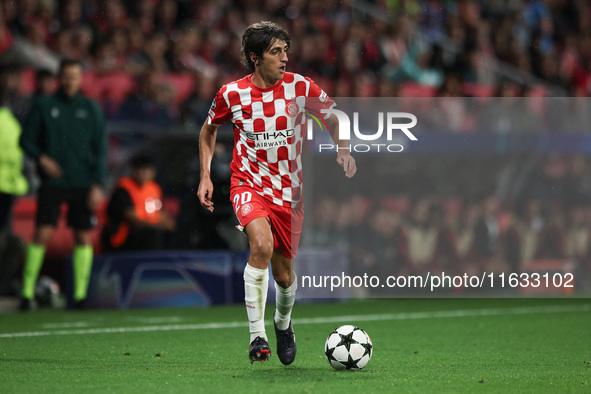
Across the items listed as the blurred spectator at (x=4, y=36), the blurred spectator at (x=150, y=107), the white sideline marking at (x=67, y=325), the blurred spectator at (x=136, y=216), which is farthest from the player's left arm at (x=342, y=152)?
the blurred spectator at (x=4, y=36)

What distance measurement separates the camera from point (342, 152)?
6.13 metres

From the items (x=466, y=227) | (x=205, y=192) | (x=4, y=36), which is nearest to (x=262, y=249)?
(x=205, y=192)

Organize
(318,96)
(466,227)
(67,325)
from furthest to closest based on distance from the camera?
1. (466,227)
2. (67,325)
3. (318,96)

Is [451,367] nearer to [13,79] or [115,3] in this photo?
[13,79]

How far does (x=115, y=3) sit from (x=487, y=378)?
1026 centimetres

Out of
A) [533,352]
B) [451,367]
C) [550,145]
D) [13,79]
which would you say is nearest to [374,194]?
[550,145]

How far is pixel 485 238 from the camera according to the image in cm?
1156

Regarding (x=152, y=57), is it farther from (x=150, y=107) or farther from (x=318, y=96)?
(x=318, y=96)

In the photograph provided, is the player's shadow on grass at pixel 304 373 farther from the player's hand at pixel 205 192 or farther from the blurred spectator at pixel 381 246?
the blurred spectator at pixel 381 246

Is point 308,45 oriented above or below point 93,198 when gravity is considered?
above

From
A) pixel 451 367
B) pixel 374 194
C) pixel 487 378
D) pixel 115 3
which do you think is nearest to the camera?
pixel 487 378

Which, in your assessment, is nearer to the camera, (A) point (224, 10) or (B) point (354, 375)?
(B) point (354, 375)

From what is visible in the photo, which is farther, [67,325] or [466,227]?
[466,227]

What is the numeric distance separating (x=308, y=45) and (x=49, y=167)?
616 cm
